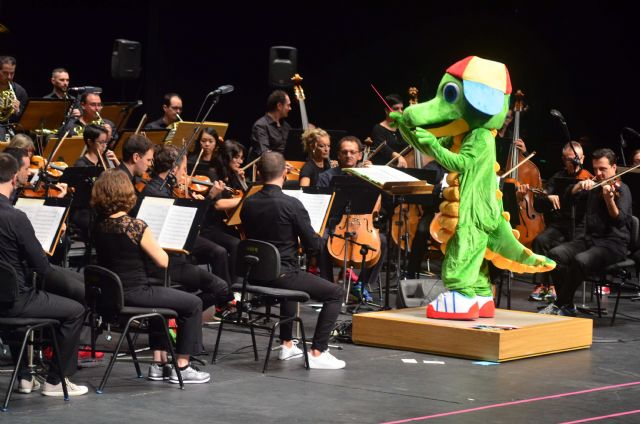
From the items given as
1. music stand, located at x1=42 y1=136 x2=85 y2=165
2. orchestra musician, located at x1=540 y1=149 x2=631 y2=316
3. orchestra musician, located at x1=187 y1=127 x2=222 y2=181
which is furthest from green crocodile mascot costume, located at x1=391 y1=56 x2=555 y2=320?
music stand, located at x1=42 y1=136 x2=85 y2=165

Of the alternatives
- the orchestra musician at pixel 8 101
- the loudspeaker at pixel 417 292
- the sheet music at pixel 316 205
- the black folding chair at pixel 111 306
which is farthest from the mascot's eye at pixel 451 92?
the orchestra musician at pixel 8 101

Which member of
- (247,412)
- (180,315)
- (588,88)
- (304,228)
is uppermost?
(588,88)

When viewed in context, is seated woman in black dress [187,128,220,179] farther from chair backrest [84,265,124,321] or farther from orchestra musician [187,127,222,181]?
chair backrest [84,265,124,321]

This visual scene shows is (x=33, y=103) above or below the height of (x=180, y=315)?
above

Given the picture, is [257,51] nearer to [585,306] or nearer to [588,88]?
[588,88]

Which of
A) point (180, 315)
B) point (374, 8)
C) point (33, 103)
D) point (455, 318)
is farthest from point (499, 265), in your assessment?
point (374, 8)

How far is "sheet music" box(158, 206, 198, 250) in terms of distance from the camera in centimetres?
659

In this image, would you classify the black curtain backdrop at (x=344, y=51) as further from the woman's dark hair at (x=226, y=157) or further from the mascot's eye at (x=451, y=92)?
the mascot's eye at (x=451, y=92)

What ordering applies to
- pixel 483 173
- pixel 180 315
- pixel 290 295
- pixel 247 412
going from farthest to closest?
pixel 483 173 → pixel 290 295 → pixel 180 315 → pixel 247 412

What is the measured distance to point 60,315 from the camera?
224 inches

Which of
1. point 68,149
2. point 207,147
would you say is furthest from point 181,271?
point 207,147

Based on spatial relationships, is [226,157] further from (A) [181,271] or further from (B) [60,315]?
(B) [60,315]

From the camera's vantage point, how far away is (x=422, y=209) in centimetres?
1058

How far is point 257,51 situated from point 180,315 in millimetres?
7637
